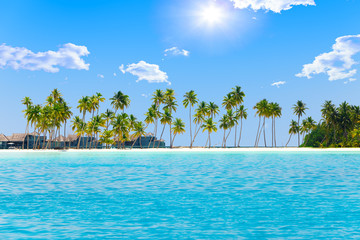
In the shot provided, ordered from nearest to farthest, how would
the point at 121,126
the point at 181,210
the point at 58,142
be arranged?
the point at 181,210
the point at 121,126
the point at 58,142

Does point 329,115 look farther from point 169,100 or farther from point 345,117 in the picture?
point 169,100

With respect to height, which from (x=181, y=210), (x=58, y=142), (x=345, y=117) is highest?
(x=345, y=117)

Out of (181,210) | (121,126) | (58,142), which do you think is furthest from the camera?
(58,142)

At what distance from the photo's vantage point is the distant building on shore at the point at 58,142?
325ft

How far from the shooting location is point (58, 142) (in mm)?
109062

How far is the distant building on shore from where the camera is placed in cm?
9906

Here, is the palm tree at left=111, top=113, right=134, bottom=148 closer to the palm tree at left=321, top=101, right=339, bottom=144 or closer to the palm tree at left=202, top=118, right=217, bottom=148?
the palm tree at left=202, top=118, right=217, bottom=148

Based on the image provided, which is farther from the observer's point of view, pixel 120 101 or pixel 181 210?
pixel 120 101

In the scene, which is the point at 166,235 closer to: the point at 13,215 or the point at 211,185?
the point at 13,215

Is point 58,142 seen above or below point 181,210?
above

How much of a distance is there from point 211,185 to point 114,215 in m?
9.04

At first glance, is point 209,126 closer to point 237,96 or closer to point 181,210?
point 237,96

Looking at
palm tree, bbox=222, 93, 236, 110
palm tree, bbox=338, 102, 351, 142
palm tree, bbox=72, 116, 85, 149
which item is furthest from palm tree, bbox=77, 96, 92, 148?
palm tree, bbox=338, 102, 351, 142

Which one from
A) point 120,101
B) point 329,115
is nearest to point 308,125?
point 329,115
